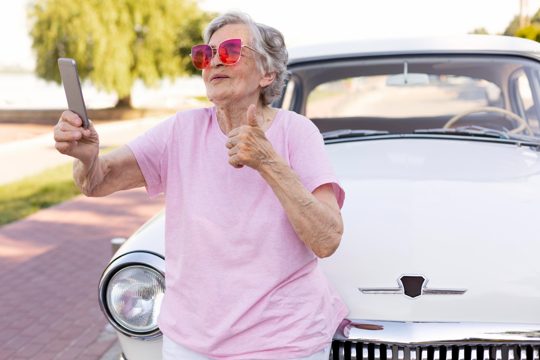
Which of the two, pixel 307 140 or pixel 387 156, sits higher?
pixel 307 140

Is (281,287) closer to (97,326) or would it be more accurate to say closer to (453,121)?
(453,121)

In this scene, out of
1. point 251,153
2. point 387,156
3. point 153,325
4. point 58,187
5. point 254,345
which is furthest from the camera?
point 58,187

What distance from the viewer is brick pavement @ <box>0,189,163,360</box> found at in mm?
4586

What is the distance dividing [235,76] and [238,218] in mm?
393

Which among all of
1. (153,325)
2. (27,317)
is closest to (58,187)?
(27,317)

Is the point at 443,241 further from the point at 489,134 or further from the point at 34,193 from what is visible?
the point at 34,193

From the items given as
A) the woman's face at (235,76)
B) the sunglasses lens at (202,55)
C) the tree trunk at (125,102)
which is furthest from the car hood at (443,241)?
the tree trunk at (125,102)

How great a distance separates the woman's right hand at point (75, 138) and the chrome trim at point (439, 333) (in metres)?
0.88

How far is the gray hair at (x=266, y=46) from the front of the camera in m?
2.01

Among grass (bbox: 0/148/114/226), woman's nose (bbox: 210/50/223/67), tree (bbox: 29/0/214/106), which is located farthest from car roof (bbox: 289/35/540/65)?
tree (bbox: 29/0/214/106)

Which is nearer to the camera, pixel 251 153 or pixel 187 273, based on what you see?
pixel 251 153

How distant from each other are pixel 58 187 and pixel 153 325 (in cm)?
931

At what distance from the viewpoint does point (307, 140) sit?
190 centimetres

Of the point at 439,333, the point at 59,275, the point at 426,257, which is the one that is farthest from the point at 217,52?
the point at 59,275
